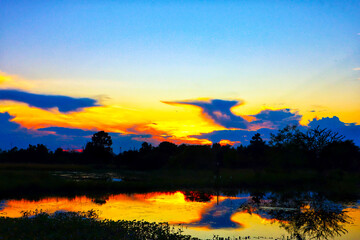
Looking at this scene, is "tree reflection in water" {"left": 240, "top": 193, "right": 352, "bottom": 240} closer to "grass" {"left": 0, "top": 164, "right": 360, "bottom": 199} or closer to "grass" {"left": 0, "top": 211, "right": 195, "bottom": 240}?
"grass" {"left": 0, "top": 211, "right": 195, "bottom": 240}

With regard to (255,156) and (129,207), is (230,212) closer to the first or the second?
(129,207)

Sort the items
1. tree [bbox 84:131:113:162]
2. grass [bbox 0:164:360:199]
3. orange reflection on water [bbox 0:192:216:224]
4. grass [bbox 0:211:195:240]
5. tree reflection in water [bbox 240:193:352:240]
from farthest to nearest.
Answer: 1. tree [bbox 84:131:113:162]
2. grass [bbox 0:164:360:199]
3. orange reflection on water [bbox 0:192:216:224]
4. tree reflection in water [bbox 240:193:352:240]
5. grass [bbox 0:211:195:240]

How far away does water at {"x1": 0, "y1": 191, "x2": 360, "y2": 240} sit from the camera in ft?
63.1

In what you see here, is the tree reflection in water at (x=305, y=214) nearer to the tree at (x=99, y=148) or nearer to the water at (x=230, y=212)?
the water at (x=230, y=212)

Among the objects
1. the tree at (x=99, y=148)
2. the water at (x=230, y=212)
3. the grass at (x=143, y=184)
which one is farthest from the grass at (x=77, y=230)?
the tree at (x=99, y=148)

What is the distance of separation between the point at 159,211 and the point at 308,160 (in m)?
47.7

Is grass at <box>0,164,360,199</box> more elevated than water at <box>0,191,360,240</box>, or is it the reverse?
grass at <box>0,164,360,199</box>

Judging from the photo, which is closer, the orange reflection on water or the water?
the water

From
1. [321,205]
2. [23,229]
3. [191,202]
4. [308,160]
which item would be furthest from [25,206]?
[308,160]

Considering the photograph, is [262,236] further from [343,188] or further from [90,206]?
[343,188]

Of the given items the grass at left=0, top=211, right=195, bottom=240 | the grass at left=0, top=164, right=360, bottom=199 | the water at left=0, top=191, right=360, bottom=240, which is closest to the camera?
the grass at left=0, top=211, right=195, bottom=240

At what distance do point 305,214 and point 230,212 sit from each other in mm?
5136

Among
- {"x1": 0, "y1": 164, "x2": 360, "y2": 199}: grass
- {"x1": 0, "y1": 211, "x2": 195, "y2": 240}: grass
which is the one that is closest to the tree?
{"x1": 0, "y1": 164, "x2": 360, "y2": 199}: grass

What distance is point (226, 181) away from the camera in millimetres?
45906
